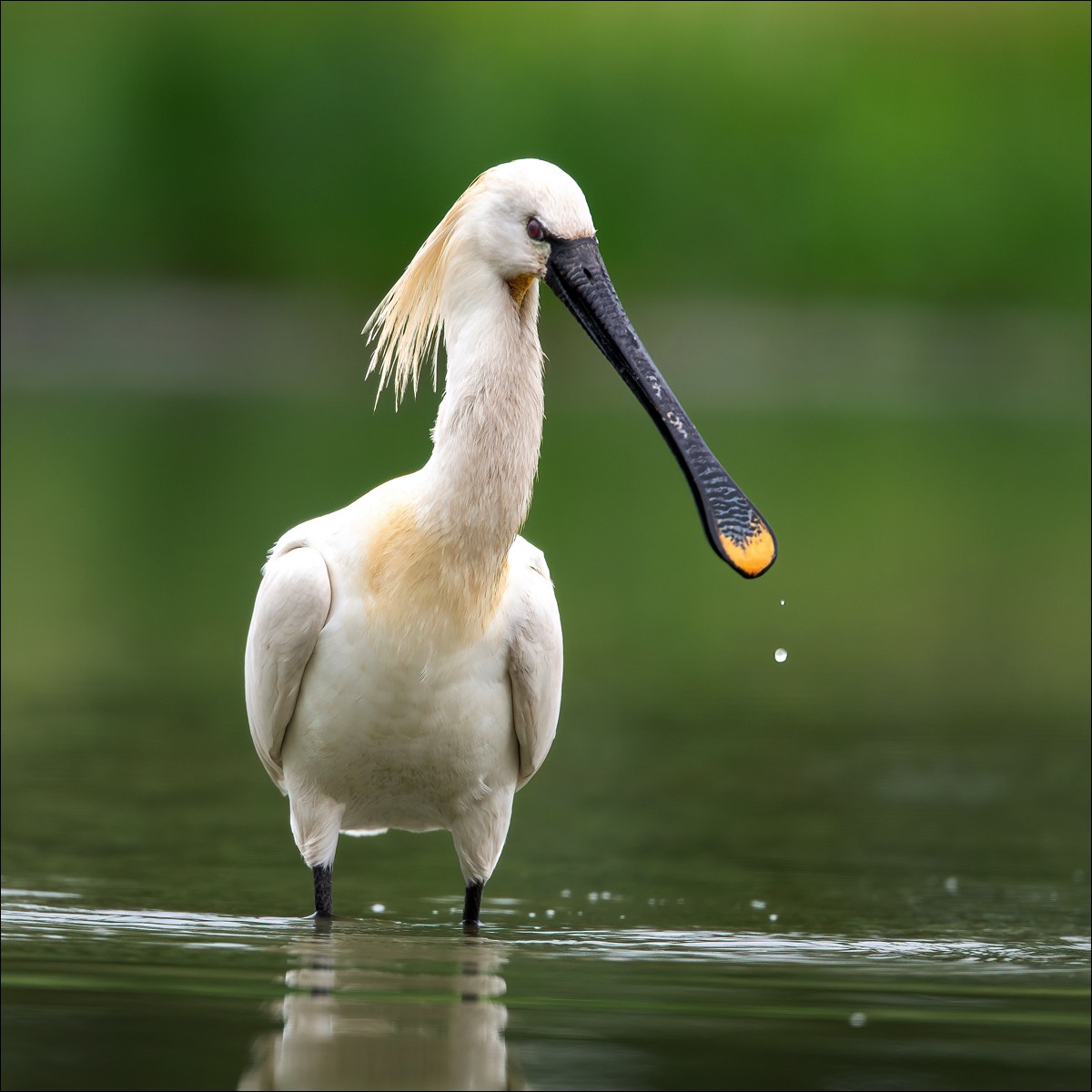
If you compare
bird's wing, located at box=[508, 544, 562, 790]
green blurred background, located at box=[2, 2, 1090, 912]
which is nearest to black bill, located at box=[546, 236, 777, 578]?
bird's wing, located at box=[508, 544, 562, 790]

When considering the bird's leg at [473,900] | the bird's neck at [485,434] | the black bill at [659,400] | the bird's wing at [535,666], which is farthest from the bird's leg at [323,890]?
the black bill at [659,400]

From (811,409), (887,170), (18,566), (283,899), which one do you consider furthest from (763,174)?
(283,899)

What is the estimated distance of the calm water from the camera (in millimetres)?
5090

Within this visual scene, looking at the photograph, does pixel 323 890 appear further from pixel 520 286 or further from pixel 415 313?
pixel 520 286

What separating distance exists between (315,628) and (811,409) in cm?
2604

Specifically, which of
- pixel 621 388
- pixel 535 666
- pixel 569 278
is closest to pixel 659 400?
pixel 569 278

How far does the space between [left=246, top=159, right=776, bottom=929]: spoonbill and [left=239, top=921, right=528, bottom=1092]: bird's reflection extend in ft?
1.64

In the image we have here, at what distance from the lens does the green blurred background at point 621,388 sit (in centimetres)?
970

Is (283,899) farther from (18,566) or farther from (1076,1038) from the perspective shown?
(18,566)

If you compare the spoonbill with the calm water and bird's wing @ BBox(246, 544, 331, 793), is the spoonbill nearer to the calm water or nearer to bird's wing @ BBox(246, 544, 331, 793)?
bird's wing @ BBox(246, 544, 331, 793)

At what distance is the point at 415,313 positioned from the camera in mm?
6660

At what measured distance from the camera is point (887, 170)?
4838 centimetres

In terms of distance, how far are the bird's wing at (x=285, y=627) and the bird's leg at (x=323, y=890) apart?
0.40 metres

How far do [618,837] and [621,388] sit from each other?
2858 centimetres
